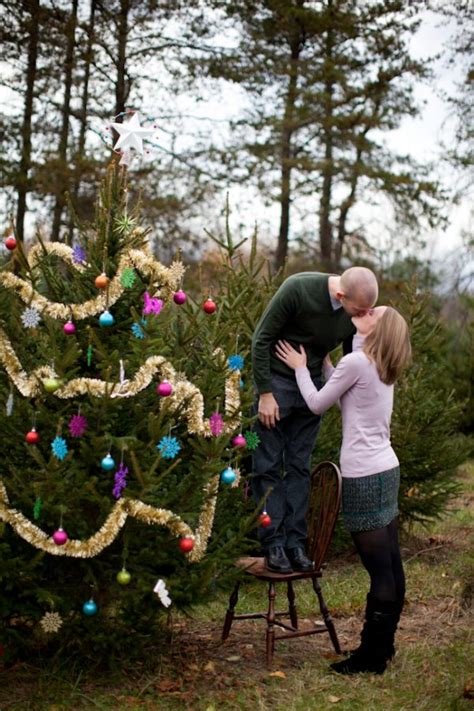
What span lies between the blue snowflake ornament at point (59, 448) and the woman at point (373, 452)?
1338 millimetres

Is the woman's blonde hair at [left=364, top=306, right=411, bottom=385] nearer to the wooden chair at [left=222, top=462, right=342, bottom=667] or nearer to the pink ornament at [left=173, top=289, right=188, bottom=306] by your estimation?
the wooden chair at [left=222, top=462, right=342, bottom=667]

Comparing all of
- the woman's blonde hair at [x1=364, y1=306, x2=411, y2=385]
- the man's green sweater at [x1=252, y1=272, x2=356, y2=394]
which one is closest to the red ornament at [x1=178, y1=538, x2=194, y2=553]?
the man's green sweater at [x1=252, y1=272, x2=356, y2=394]

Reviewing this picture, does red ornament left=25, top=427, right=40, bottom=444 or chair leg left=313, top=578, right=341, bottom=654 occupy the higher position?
red ornament left=25, top=427, right=40, bottom=444

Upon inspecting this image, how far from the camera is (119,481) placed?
405cm

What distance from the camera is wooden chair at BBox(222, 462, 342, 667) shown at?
188 inches

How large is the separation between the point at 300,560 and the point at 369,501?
61 cm

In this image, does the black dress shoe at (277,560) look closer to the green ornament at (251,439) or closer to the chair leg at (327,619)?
the chair leg at (327,619)

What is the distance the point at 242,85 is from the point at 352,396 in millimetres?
15486

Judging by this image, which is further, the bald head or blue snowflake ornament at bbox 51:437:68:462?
the bald head

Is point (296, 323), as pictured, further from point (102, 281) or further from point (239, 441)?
point (102, 281)

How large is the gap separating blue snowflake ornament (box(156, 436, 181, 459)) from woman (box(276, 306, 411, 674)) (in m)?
0.84

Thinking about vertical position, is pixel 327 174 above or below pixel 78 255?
above

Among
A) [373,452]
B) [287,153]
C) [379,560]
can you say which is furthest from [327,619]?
[287,153]

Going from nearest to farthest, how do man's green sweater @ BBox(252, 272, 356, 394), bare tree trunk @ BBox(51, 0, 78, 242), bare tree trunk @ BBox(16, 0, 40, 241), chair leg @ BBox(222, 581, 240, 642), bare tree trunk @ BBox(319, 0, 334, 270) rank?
man's green sweater @ BBox(252, 272, 356, 394)
chair leg @ BBox(222, 581, 240, 642)
bare tree trunk @ BBox(16, 0, 40, 241)
bare tree trunk @ BBox(51, 0, 78, 242)
bare tree trunk @ BBox(319, 0, 334, 270)
